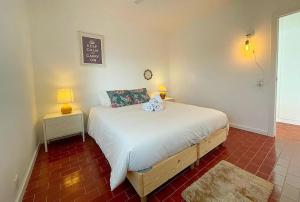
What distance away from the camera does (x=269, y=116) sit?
2660mm

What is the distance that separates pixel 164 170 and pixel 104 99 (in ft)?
7.13

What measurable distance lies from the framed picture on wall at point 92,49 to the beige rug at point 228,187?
2988mm

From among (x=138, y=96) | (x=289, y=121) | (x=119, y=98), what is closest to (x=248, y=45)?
(x=289, y=121)

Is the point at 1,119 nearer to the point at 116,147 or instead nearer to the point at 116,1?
the point at 116,147

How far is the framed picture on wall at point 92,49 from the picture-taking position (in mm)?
2988

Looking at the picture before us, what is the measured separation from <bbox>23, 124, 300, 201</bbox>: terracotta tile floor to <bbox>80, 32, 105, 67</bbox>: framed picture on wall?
178 cm

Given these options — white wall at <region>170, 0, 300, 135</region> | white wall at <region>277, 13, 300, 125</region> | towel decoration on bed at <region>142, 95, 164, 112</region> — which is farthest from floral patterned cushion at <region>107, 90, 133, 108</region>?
white wall at <region>277, 13, 300, 125</region>

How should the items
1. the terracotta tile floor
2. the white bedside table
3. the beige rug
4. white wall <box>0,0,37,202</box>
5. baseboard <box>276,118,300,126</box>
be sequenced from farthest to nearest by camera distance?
1. baseboard <box>276,118,300,126</box>
2. the white bedside table
3. the terracotta tile floor
4. the beige rug
5. white wall <box>0,0,37,202</box>

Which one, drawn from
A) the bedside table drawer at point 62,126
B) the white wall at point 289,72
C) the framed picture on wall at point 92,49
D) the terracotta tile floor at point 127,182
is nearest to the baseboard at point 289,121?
the white wall at point 289,72

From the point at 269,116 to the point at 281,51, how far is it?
1881 millimetres

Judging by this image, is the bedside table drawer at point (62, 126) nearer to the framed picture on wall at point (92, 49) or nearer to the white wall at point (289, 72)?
the framed picture on wall at point (92, 49)

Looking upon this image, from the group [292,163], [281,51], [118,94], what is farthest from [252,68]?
[118,94]

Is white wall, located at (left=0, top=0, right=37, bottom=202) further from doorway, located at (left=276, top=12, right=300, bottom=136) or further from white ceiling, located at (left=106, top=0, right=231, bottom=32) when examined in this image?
doorway, located at (left=276, top=12, right=300, bottom=136)

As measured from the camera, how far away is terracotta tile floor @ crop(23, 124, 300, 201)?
1449mm
